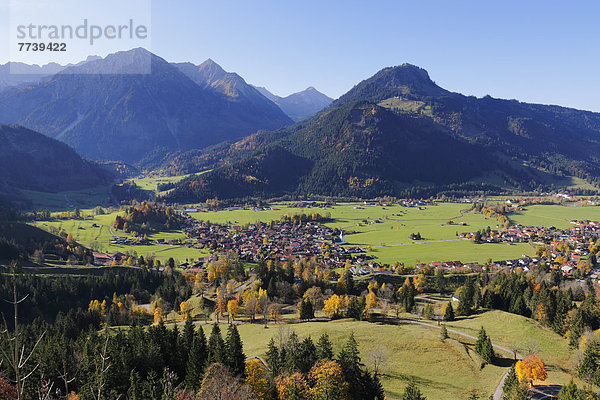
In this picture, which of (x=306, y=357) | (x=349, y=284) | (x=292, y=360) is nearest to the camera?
(x=292, y=360)

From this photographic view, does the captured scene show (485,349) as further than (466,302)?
No

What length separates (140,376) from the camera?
154 ft

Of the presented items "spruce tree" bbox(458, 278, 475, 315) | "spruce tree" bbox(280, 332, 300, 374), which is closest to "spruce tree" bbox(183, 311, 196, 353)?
"spruce tree" bbox(280, 332, 300, 374)

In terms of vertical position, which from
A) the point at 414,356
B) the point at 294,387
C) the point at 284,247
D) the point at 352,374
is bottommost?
the point at 414,356

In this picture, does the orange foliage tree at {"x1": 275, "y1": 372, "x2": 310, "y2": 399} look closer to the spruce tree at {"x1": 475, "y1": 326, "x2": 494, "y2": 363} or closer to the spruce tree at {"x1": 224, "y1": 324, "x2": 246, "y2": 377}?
the spruce tree at {"x1": 224, "y1": 324, "x2": 246, "y2": 377}

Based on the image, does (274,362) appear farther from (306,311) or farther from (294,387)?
(306,311)

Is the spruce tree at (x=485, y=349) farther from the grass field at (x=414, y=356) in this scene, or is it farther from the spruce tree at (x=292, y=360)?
the spruce tree at (x=292, y=360)

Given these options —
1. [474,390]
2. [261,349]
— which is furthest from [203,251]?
[474,390]

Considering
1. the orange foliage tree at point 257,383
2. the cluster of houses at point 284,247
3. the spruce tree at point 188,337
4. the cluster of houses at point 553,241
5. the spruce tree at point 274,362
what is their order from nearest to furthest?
the orange foliage tree at point 257,383
the spruce tree at point 274,362
the spruce tree at point 188,337
the cluster of houses at point 553,241
the cluster of houses at point 284,247

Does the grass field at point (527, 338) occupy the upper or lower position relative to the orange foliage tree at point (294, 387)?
lower

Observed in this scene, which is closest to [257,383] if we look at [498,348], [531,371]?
[531,371]

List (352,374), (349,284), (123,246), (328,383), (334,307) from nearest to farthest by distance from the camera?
(328,383) → (352,374) → (334,307) → (349,284) → (123,246)

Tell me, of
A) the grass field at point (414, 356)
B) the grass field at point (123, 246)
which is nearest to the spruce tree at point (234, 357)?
the grass field at point (414, 356)

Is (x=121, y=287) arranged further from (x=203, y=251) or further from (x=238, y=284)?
(x=203, y=251)
